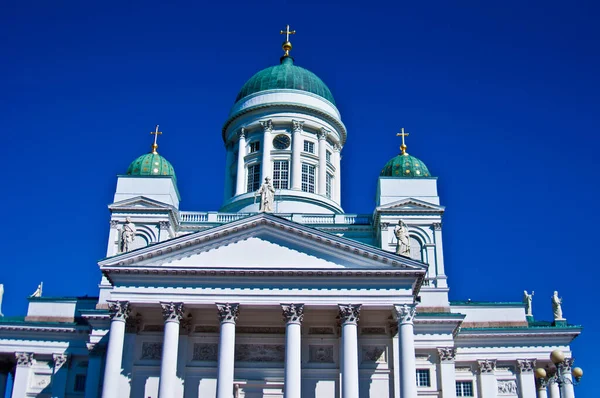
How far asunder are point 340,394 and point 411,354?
3.72 metres

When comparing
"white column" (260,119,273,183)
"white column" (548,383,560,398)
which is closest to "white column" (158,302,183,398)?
"white column" (260,119,273,183)

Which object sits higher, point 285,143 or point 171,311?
point 285,143

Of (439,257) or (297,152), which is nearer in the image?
(439,257)

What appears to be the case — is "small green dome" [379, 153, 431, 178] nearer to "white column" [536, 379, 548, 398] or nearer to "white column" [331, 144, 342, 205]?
"white column" [331, 144, 342, 205]

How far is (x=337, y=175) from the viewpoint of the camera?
168ft

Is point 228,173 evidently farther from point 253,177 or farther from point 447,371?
point 447,371

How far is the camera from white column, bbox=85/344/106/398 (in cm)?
3678

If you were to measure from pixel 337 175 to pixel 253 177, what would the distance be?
608 centimetres

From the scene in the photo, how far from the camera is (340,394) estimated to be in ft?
107

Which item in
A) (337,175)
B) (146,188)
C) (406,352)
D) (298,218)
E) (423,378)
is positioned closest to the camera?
(406,352)

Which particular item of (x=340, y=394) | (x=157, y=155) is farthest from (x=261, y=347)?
(x=157, y=155)

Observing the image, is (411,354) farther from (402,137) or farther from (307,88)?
(307,88)

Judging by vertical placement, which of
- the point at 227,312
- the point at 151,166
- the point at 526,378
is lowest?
the point at 526,378

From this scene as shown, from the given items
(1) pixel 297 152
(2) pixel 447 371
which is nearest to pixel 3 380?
(1) pixel 297 152
